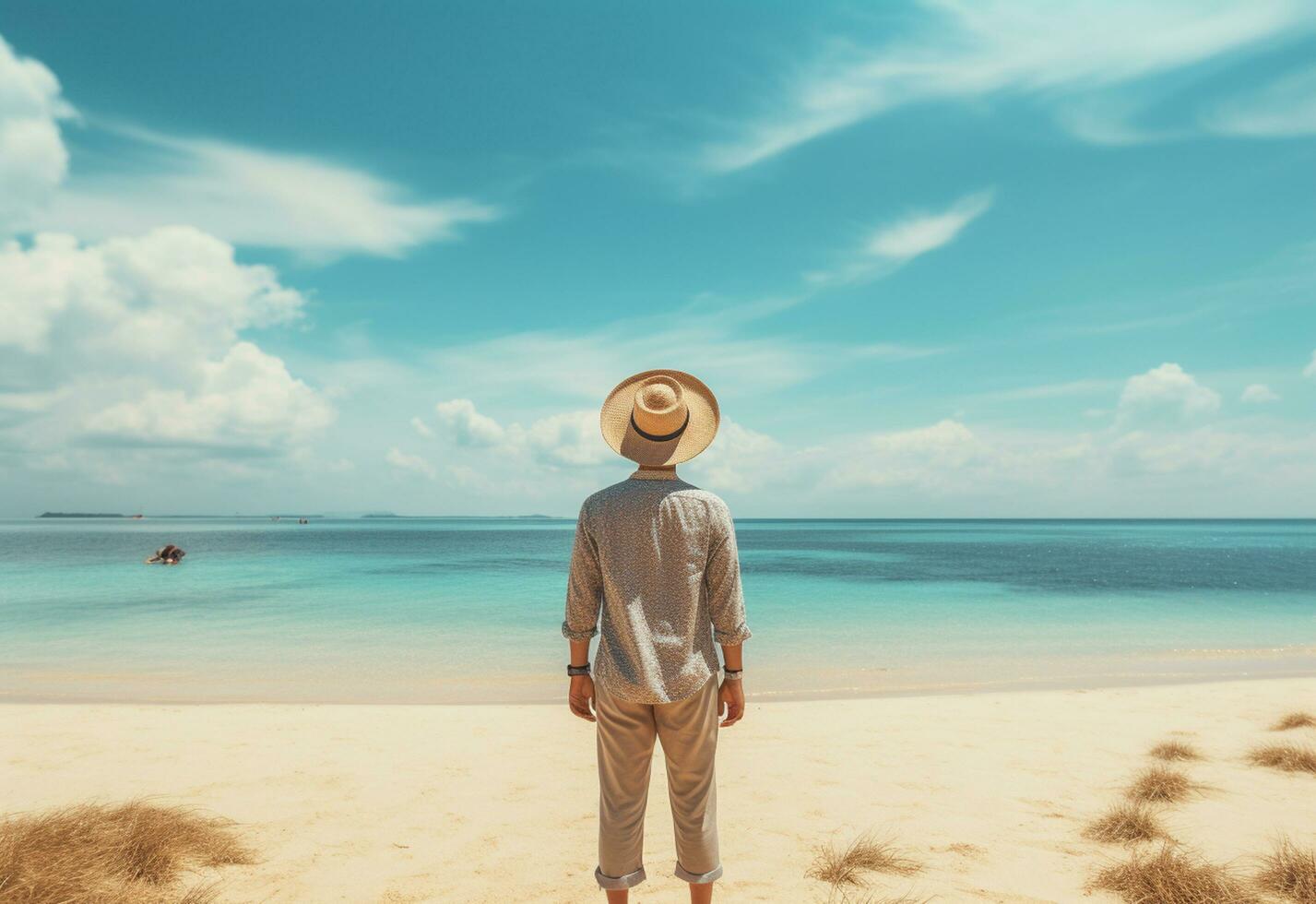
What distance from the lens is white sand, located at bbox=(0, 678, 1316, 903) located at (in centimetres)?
391

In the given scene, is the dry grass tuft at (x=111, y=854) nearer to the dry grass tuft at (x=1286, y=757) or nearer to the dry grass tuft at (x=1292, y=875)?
the dry grass tuft at (x=1292, y=875)

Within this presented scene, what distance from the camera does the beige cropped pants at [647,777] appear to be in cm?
281

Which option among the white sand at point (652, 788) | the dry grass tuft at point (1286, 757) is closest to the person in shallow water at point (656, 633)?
the white sand at point (652, 788)

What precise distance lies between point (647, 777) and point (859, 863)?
1.80m

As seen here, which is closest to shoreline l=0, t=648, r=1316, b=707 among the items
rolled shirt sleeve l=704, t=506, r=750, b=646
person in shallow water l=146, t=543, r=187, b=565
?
rolled shirt sleeve l=704, t=506, r=750, b=646

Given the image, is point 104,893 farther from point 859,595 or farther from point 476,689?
point 859,595

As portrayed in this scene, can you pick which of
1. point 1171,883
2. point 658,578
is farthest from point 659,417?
point 1171,883

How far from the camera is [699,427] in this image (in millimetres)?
3049

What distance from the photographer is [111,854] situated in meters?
3.60

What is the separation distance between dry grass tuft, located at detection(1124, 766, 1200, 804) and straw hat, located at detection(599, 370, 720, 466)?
427cm

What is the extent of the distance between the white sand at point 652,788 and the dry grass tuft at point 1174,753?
0.45 ft

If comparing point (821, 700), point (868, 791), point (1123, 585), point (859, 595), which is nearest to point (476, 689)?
point (821, 700)

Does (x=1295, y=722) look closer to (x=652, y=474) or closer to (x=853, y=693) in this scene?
(x=853, y=693)

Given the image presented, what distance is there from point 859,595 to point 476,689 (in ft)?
56.2
